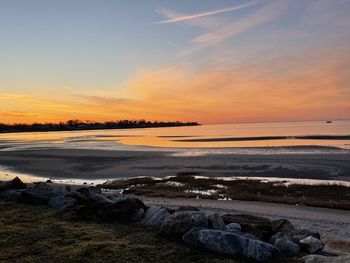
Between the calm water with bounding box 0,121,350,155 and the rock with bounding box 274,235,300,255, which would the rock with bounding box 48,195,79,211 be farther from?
the calm water with bounding box 0,121,350,155

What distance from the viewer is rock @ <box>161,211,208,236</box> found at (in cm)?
891

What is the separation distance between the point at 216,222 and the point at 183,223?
0.78m

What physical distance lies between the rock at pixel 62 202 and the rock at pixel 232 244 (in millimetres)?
5032

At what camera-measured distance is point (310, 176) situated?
82.3 ft

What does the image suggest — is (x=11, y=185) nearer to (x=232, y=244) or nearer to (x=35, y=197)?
(x=35, y=197)

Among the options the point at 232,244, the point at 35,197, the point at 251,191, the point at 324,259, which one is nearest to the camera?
the point at 324,259

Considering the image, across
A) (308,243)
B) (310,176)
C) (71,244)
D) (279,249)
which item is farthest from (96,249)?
(310,176)

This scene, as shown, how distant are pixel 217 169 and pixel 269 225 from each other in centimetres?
2023

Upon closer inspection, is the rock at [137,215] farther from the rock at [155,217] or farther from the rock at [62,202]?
the rock at [62,202]

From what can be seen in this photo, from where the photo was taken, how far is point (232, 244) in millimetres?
7871

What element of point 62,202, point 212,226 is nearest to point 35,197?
point 62,202

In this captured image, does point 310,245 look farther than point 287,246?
Yes

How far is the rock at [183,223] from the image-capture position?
891cm

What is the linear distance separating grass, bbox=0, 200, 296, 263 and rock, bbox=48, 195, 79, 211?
113cm
